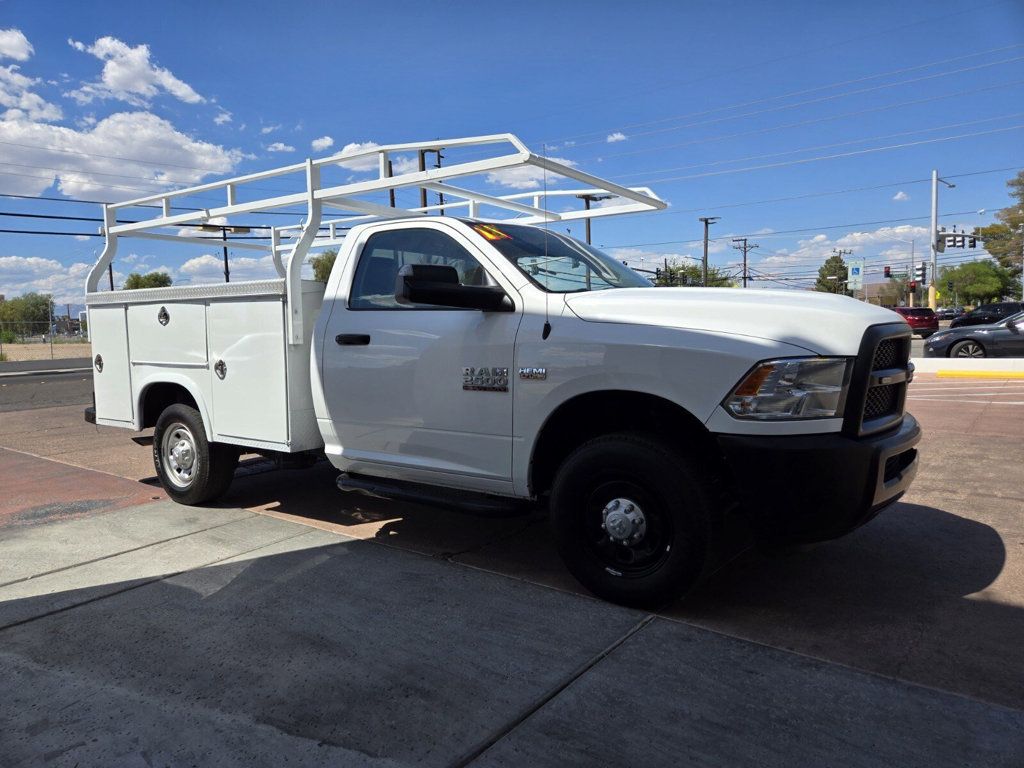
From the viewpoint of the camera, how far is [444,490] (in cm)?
445

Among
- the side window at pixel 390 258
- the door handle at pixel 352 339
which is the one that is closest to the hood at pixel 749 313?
the side window at pixel 390 258

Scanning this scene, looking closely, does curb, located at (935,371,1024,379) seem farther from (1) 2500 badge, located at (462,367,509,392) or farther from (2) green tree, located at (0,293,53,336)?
(2) green tree, located at (0,293,53,336)

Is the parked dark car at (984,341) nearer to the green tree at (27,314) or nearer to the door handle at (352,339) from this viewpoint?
the door handle at (352,339)

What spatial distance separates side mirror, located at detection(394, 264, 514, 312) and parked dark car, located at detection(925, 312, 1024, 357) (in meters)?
16.4

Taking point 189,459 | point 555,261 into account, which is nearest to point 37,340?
point 189,459

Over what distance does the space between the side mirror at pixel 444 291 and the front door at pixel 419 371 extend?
11 centimetres

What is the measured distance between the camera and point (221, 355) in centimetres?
541

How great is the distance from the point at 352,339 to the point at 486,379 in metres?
1.07

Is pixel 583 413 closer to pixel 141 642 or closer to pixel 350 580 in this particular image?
pixel 350 580

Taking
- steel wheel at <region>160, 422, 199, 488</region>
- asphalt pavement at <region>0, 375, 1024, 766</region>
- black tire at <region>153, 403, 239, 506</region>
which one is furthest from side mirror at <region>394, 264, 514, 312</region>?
steel wheel at <region>160, 422, 199, 488</region>

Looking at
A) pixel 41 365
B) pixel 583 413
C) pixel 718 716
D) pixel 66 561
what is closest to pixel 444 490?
pixel 583 413

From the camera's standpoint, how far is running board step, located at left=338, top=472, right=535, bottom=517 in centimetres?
414

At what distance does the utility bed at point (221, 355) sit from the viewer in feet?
16.5

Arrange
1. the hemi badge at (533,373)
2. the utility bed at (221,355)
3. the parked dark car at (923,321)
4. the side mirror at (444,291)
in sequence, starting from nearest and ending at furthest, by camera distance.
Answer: the side mirror at (444,291), the hemi badge at (533,373), the utility bed at (221,355), the parked dark car at (923,321)
